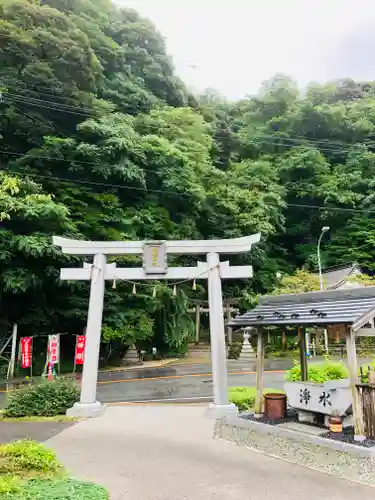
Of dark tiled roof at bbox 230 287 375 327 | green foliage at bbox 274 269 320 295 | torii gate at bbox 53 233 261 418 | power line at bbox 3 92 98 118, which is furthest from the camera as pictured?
green foliage at bbox 274 269 320 295

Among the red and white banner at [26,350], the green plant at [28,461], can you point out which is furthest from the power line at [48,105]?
the green plant at [28,461]

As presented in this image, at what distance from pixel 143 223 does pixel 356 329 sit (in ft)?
60.2

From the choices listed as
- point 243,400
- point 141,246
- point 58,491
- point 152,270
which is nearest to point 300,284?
point 243,400

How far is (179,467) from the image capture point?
20.5 ft

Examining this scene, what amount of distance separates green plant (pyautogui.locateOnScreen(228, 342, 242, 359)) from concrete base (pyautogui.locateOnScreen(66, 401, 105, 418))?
1762 centimetres

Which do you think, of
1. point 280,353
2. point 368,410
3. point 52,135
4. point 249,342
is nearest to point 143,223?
point 52,135

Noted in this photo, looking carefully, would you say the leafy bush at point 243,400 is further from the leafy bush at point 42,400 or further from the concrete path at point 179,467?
the leafy bush at point 42,400

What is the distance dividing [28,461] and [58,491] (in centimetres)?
117

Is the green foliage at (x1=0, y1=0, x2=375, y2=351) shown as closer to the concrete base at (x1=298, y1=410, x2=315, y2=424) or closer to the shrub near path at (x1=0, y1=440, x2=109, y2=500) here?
the shrub near path at (x1=0, y1=440, x2=109, y2=500)

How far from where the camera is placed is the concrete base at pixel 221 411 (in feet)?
32.6

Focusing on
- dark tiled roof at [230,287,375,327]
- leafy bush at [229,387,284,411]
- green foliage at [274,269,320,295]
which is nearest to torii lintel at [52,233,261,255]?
dark tiled roof at [230,287,375,327]

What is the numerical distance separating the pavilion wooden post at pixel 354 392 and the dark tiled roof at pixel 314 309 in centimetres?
30

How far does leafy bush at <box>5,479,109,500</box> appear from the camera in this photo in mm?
4121

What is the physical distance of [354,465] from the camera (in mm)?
5812
